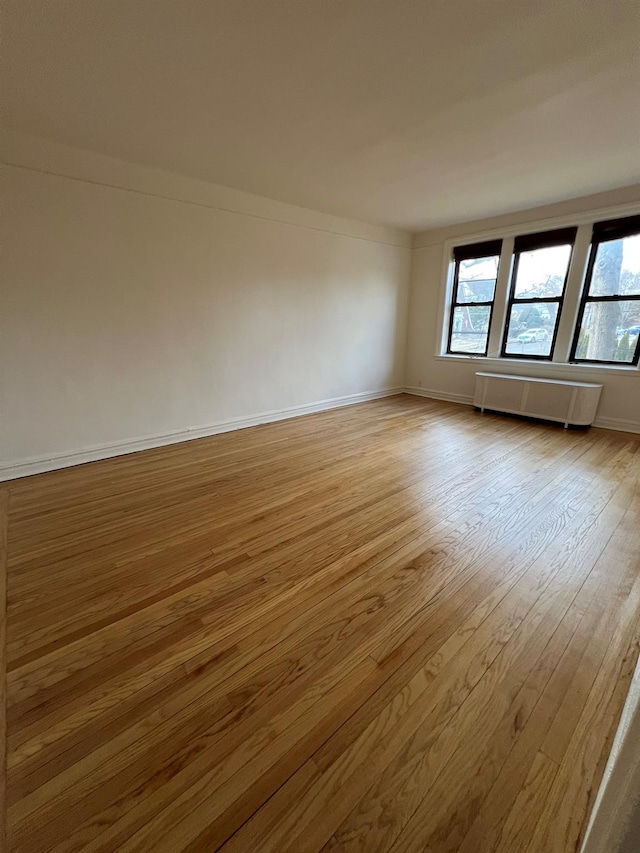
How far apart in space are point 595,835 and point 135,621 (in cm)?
166

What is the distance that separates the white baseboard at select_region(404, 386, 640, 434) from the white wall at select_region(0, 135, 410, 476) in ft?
6.75

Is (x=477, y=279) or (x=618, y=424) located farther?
(x=477, y=279)

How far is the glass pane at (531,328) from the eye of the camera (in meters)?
4.83

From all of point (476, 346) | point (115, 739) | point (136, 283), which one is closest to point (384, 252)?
point (476, 346)

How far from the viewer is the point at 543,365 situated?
4.84 m

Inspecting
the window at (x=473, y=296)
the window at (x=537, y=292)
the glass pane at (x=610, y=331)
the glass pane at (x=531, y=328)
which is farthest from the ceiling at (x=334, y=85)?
the window at (x=473, y=296)

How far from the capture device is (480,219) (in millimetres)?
5117

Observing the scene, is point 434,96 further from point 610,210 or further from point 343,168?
point 610,210

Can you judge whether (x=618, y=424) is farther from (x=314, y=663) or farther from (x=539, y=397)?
(x=314, y=663)

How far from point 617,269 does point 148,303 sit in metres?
5.36

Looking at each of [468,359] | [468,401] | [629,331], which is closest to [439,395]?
[468,401]

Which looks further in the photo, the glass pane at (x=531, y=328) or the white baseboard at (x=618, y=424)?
the glass pane at (x=531, y=328)

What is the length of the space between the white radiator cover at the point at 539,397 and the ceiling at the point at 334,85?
2.28m

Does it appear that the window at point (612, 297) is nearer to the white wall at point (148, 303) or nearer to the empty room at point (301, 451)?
the empty room at point (301, 451)
